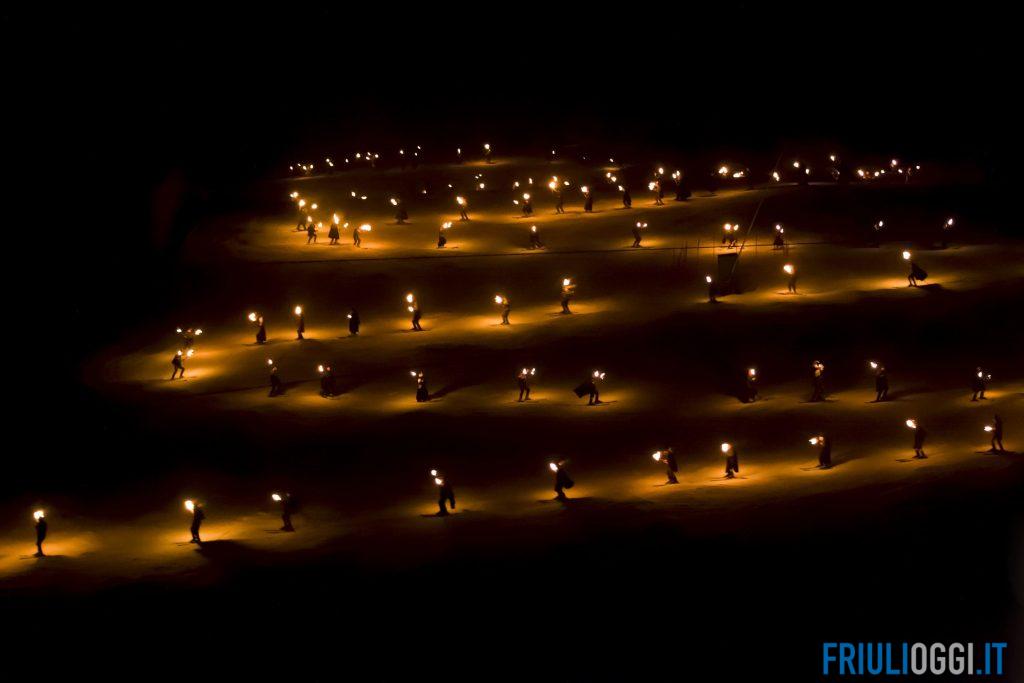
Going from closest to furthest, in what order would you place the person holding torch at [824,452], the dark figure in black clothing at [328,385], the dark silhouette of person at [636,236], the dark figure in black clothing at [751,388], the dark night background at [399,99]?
the person holding torch at [824,452]
the dark figure in black clothing at [751,388]
the dark figure in black clothing at [328,385]
the dark silhouette of person at [636,236]
the dark night background at [399,99]

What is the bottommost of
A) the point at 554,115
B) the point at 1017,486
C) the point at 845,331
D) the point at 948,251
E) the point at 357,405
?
the point at 1017,486

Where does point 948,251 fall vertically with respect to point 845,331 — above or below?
above

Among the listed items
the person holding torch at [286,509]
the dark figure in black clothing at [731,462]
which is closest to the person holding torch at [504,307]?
the dark figure in black clothing at [731,462]

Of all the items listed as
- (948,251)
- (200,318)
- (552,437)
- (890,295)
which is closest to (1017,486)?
(552,437)

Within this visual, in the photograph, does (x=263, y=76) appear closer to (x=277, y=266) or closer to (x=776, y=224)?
(x=277, y=266)

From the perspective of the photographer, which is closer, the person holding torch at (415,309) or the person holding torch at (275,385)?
the person holding torch at (275,385)

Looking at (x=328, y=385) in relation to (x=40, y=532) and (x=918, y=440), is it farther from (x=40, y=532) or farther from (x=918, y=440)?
(x=918, y=440)

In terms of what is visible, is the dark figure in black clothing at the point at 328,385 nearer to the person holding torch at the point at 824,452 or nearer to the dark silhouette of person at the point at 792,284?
the person holding torch at the point at 824,452
